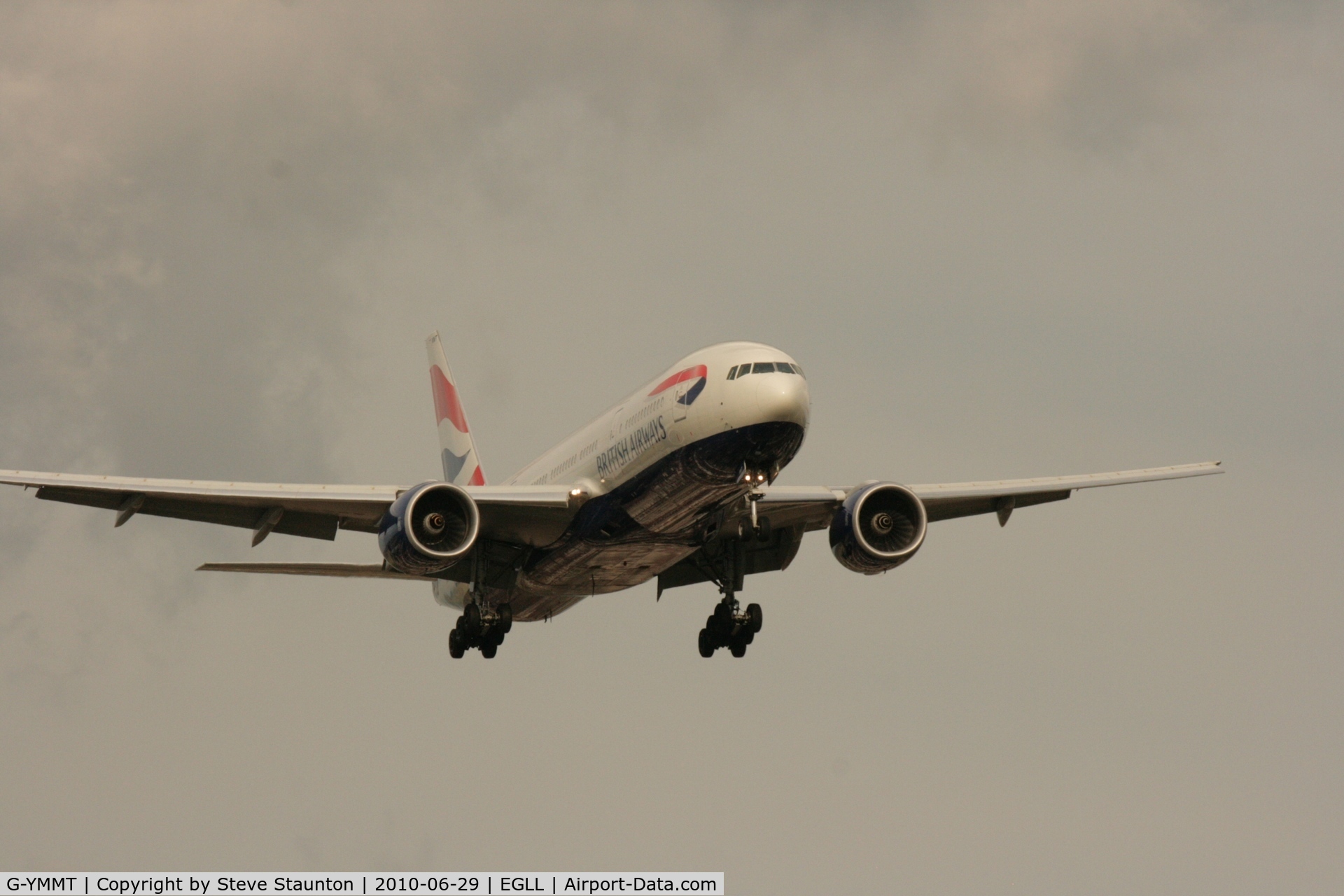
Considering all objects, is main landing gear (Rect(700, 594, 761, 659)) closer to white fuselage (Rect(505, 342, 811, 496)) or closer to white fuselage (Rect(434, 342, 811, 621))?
white fuselage (Rect(434, 342, 811, 621))

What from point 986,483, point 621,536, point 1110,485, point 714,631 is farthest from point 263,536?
point 1110,485

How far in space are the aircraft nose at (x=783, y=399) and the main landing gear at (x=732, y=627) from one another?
30.5 feet

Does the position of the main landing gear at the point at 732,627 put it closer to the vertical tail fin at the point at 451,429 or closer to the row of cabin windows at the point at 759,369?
the row of cabin windows at the point at 759,369

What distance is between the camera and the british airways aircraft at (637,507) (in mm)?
36688

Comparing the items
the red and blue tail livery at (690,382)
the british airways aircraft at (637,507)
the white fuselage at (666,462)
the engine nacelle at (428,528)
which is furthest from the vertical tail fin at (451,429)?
the red and blue tail livery at (690,382)

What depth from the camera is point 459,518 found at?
3994cm

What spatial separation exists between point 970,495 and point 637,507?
996cm

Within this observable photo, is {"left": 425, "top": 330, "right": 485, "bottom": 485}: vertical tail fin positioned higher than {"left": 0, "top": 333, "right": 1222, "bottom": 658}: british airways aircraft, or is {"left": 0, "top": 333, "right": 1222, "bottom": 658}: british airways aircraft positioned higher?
{"left": 425, "top": 330, "right": 485, "bottom": 485}: vertical tail fin

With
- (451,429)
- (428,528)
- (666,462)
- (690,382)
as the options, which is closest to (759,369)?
(690,382)

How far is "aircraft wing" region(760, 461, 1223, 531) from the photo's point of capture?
42531 millimetres

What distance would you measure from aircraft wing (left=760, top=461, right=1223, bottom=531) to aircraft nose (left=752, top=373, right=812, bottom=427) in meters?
5.67

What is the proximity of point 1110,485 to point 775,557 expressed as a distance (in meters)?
9.01

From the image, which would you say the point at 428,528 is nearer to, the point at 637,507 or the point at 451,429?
the point at 637,507

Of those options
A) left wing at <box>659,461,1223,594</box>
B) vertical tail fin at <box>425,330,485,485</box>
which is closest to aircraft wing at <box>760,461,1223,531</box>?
left wing at <box>659,461,1223,594</box>
